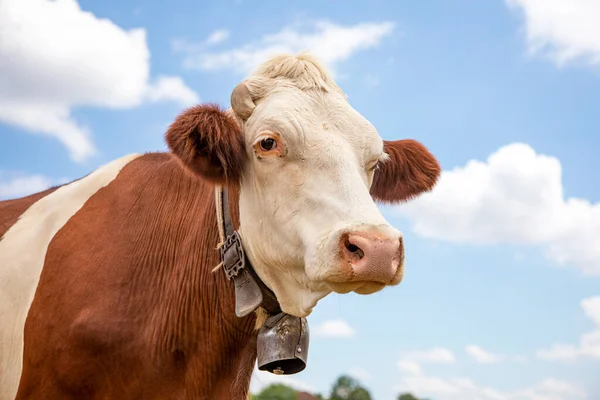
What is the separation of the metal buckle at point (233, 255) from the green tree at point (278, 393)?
30.5ft

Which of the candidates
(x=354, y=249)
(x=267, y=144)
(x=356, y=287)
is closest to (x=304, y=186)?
(x=267, y=144)

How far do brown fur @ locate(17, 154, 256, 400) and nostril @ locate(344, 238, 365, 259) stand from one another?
1203mm

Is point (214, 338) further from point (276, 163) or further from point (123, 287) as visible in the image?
point (276, 163)

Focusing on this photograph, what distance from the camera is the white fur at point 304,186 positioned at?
13.0 ft

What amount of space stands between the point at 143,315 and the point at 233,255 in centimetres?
86

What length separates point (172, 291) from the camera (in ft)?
16.1

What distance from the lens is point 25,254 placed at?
5496 millimetres

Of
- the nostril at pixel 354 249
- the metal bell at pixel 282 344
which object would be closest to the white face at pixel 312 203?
the nostril at pixel 354 249

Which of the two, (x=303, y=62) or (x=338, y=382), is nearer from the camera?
(x=303, y=62)

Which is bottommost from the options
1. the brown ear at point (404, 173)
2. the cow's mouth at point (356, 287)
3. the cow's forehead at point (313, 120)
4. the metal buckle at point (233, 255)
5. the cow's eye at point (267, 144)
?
the cow's mouth at point (356, 287)

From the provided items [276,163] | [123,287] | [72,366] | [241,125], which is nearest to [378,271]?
[276,163]

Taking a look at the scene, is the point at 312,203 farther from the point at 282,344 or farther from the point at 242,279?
the point at 282,344

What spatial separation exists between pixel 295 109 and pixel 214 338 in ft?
5.65

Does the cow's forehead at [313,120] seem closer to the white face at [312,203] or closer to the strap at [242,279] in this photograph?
the white face at [312,203]
